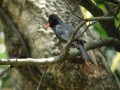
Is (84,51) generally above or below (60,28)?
above

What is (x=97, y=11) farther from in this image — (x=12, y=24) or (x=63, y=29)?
(x=12, y=24)

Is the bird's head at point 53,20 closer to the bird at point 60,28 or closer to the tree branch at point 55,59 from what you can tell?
the bird at point 60,28

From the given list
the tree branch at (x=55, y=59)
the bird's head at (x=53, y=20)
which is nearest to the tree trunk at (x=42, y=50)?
the bird's head at (x=53, y=20)

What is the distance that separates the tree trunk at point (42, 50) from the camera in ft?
11.8

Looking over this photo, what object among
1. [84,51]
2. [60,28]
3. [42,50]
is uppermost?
[84,51]

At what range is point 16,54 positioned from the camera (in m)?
4.25

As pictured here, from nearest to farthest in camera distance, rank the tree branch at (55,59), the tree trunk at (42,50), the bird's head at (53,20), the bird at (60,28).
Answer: the tree branch at (55,59)
the tree trunk at (42,50)
the bird at (60,28)
the bird's head at (53,20)

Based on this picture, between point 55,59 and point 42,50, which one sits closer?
point 55,59

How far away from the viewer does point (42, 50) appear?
3.80 meters

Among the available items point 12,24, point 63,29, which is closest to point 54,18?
point 63,29

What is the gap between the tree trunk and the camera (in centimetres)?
359

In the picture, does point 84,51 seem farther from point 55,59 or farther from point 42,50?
point 42,50

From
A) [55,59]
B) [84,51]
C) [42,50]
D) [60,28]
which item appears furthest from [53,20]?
[55,59]

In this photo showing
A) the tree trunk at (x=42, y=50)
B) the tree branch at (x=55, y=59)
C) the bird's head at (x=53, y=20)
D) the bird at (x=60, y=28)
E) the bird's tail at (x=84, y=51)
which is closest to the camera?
the tree branch at (x=55, y=59)
